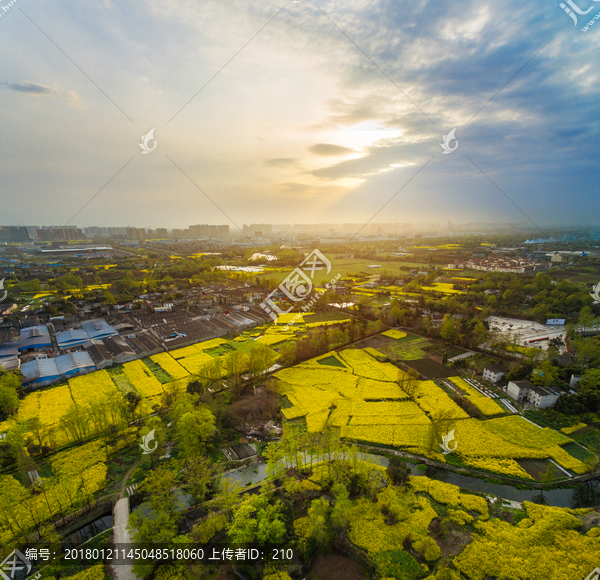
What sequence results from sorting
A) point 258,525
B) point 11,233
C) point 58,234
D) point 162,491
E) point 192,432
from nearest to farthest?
point 258,525
point 162,491
point 192,432
point 11,233
point 58,234

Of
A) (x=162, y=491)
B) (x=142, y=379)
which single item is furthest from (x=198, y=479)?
(x=142, y=379)

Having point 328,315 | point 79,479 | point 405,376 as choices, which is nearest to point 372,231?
point 328,315

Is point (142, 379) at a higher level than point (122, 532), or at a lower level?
higher

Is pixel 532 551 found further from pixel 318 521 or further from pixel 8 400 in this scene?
pixel 8 400

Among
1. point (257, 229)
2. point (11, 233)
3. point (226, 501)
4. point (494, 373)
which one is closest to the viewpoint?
point (226, 501)

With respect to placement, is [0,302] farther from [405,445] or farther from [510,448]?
[510,448]

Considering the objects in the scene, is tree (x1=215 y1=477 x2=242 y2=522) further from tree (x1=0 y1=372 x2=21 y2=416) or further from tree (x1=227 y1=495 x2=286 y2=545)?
tree (x1=0 y1=372 x2=21 y2=416)
